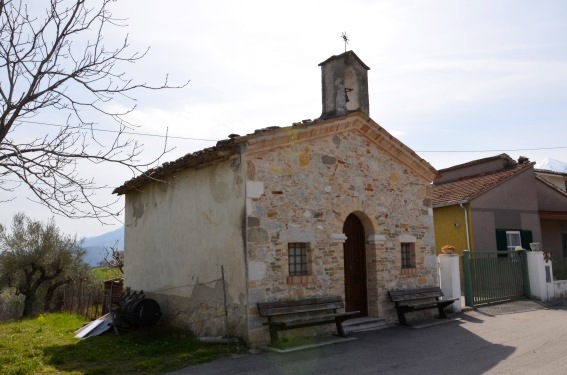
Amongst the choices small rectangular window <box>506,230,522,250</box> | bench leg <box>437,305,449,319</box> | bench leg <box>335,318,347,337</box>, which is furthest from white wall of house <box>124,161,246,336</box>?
small rectangular window <box>506,230,522,250</box>

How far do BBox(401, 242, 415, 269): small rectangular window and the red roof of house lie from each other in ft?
19.5

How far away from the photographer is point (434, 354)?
26.8 ft

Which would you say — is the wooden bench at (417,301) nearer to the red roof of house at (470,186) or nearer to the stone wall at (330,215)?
the stone wall at (330,215)

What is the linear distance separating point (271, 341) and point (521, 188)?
14.6 m

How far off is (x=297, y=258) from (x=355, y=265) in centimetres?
208

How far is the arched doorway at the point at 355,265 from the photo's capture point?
11211 mm

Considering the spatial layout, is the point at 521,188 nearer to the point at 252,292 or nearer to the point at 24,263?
the point at 252,292

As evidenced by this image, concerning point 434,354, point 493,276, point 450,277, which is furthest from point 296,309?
point 493,276

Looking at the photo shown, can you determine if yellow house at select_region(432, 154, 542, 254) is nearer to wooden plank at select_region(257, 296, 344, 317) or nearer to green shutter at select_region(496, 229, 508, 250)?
green shutter at select_region(496, 229, 508, 250)

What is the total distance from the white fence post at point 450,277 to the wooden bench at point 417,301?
43 centimetres

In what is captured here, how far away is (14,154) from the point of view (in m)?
5.54

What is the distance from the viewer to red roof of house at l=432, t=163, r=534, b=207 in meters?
17.7

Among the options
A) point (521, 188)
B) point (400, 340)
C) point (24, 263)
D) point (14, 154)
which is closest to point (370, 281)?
point (400, 340)

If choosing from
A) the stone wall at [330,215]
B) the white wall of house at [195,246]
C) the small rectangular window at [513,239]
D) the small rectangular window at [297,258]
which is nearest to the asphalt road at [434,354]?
the stone wall at [330,215]
